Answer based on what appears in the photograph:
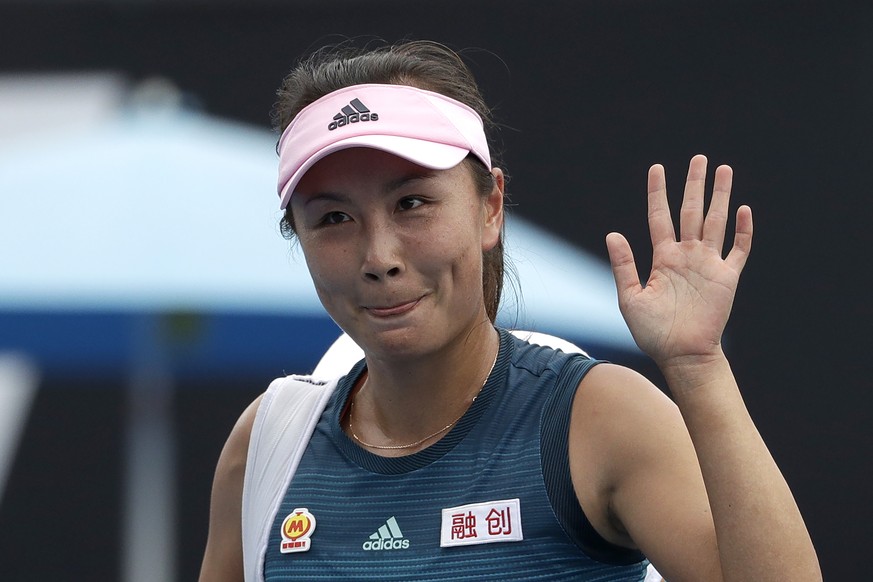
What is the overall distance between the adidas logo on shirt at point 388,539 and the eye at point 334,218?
1.55 ft

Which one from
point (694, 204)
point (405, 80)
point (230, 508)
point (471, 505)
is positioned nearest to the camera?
point (694, 204)

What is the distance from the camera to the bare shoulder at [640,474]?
5.30 feet

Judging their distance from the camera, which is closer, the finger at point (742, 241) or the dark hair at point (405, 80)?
the finger at point (742, 241)

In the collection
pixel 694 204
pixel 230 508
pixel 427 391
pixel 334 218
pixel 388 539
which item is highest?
pixel 334 218

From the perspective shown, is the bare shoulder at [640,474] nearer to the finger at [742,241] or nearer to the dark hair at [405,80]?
the finger at [742,241]

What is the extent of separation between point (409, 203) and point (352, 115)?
17 centimetres

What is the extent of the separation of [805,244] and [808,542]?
8.80 feet

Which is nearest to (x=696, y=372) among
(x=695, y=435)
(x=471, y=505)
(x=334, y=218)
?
(x=695, y=435)

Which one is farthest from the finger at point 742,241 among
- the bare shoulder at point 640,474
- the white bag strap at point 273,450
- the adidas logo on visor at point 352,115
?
the white bag strap at point 273,450

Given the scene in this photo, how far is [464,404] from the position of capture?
1.97 metres

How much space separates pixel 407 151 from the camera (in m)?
1.83

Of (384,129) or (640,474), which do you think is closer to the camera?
(640,474)

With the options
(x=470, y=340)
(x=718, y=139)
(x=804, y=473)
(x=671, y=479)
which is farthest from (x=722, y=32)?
(x=671, y=479)

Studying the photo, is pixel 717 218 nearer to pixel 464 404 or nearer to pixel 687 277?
pixel 687 277
